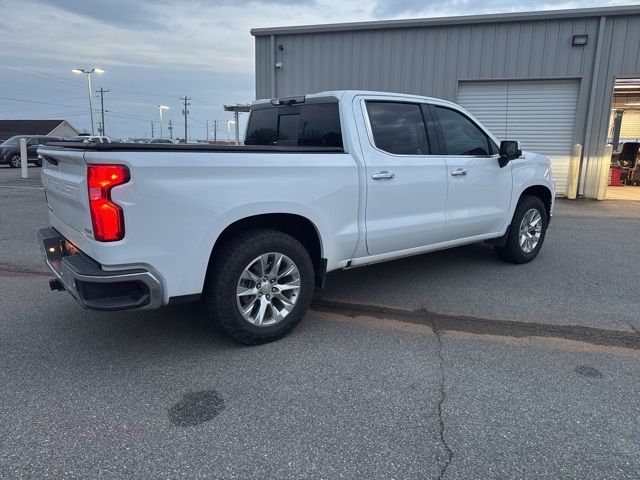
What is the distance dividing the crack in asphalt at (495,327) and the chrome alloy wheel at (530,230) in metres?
2.02

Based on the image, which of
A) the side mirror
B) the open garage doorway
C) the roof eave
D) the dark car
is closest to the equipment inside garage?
the open garage doorway

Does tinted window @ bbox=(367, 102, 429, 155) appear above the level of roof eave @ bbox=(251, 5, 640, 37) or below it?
below

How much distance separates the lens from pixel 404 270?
232 inches

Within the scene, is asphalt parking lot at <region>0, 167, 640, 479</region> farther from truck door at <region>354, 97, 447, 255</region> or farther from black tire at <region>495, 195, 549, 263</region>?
black tire at <region>495, 195, 549, 263</region>

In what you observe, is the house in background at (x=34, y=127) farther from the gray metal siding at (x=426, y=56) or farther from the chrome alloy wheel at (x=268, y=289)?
the chrome alloy wheel at (x=268, y=289)

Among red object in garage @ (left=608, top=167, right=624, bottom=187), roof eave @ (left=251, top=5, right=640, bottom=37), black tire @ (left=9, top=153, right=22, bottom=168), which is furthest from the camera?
black tire @ (left=9, top=153, right=22, bottom=168)

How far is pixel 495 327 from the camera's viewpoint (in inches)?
165

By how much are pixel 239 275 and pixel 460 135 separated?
115 inches

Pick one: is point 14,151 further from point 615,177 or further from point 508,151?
point 615,177

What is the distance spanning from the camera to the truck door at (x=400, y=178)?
4168 millimetres

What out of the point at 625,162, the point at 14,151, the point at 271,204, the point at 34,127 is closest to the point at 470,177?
the point at 271,204

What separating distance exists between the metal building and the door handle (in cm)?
1029

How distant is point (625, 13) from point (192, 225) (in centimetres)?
1313

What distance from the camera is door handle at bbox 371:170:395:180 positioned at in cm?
410
